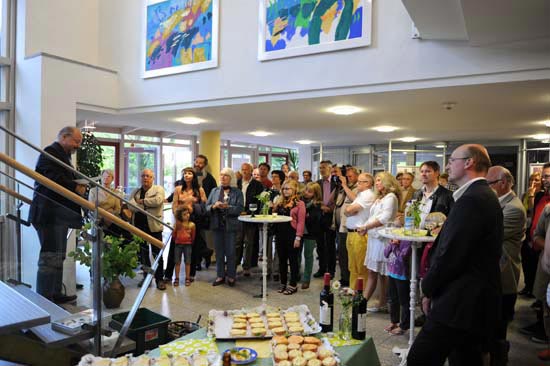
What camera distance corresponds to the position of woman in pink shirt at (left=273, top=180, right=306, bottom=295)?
5.02m

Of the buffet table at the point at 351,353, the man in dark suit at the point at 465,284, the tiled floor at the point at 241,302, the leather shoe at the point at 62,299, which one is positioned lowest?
the tiled floor at the point at 241,302

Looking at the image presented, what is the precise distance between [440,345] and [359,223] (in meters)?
2.48

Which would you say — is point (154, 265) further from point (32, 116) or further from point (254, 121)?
point (254, 121)

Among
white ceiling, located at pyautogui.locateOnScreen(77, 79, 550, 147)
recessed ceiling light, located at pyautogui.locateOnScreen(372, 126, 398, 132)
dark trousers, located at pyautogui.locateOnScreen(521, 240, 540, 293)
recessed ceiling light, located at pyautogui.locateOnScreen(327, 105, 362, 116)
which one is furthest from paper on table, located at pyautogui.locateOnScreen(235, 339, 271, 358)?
recessed ceiling light, located at pyautogui.locateOnScreen(372, 126, 398, 132)

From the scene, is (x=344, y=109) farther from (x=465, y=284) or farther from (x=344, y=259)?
(x=465, y=284)

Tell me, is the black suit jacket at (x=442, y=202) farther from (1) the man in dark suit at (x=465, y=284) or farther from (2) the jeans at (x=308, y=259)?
(2) the jeans at (x=308, y=259)

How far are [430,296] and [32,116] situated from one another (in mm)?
5450

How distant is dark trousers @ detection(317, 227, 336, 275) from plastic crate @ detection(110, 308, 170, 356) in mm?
2845

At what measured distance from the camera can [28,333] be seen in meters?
2.39

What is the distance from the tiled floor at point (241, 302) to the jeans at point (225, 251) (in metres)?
0.20

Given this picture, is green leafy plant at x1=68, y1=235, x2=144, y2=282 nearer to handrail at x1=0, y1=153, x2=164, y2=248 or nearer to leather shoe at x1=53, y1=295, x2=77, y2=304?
leather shoe at x1=53, y1=295, x2=77, y2=304

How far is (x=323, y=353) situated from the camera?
1793 millimetres

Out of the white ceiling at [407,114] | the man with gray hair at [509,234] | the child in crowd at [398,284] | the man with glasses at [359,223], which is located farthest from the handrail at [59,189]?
the white ceiling at [407,114]

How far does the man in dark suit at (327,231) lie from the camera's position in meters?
5.61
